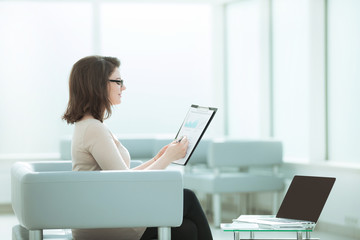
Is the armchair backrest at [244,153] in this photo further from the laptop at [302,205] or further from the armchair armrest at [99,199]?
the armchair armrest at [99,199]

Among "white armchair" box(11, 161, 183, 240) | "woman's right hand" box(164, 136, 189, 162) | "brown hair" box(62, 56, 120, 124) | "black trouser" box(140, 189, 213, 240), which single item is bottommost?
"black trouser" box(140, 189, 213, 240)

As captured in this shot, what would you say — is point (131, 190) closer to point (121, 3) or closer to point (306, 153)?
point (306, 153)

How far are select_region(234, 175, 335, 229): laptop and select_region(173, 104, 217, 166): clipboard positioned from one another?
0.52 m

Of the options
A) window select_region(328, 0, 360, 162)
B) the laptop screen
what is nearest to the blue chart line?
the laptop screen

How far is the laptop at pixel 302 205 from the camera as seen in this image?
3.28m

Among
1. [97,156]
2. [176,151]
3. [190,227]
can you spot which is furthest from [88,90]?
[190,227]

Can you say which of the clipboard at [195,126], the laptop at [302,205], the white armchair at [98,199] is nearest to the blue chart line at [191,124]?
the clipboard at [195,126]

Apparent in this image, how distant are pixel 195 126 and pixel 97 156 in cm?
55

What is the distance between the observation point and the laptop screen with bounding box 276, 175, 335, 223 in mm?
3348

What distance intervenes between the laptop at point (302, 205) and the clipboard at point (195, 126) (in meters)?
0.52

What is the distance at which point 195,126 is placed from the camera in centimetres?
329

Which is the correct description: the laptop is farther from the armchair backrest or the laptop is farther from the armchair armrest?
the armchair backrest

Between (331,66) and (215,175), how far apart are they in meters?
1.63

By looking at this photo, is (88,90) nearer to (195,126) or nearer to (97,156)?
(97,156)
